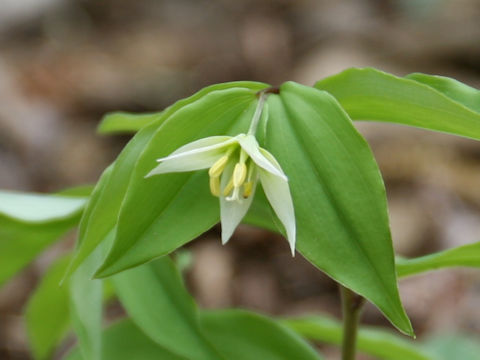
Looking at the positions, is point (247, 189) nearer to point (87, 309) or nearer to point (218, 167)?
point (218, 167)

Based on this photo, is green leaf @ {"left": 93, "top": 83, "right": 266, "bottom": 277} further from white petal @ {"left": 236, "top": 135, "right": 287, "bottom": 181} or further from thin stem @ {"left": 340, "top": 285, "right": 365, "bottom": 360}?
thin stem @ {"left": 340, "top": 285, "right": 365, "bottom": 360}

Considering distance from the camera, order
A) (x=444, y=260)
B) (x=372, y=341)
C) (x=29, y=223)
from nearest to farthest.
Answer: (x=444, y=260)
(x=29, y=223)
(x=372, y=341)

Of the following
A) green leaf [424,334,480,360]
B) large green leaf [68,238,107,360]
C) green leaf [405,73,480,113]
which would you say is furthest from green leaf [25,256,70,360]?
green leaf [424,334,480,360]

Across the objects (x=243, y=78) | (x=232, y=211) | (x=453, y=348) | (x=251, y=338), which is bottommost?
(x=453, y=348)

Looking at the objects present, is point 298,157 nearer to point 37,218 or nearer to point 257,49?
point 37,218

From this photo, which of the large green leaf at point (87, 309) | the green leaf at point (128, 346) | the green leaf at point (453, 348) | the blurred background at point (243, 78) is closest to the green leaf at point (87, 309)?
the large green leaf at point (87, 309)

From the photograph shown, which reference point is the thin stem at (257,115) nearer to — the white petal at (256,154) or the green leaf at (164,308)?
the white petal at (256,154)

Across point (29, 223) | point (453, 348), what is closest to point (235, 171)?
point (29, 223)
